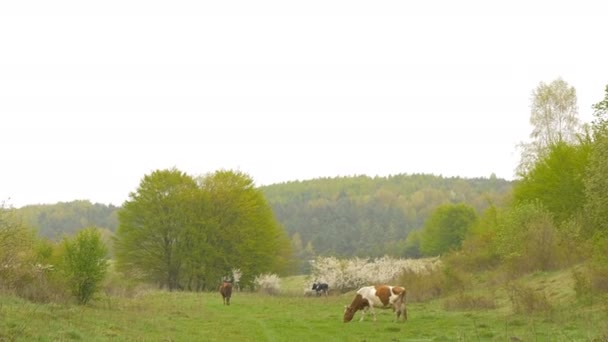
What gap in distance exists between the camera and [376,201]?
180750 mm

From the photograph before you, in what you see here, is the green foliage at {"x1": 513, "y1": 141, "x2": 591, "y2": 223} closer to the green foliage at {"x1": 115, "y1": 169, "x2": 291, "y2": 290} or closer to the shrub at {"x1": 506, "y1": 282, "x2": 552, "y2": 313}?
the shrub at {"x1": 506, "y1": 282, "x2": 552, "y2": 313}

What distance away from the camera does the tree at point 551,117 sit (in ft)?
176

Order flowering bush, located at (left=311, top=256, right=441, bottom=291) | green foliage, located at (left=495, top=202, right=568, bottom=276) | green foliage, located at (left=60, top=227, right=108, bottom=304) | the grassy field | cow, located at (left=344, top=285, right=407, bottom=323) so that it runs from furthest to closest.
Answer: flowering bush, located at (left=311, top=256, right=441, bottom=291) < green foliage, located at (left=495, top=202, right=568, bottom=276) < green foliage, located at (left=60, top=227, right=108, bottom=304) < cow, located at (left=344, top=285, right=407, bottom=323) < the grassy field

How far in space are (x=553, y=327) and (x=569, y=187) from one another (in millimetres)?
→ 27064

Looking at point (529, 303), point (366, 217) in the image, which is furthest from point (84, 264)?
point (366, 217)

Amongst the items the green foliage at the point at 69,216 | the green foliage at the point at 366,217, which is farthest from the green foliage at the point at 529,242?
the green foliage at the point at 69,216

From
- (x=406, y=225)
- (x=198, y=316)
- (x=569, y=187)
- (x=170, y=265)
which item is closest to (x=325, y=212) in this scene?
(x=406, y=225)

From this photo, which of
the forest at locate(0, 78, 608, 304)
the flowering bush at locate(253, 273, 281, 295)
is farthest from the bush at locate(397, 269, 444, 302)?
the flowering bush at locate(253, 273, 281, 295)

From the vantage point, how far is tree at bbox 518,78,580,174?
176 feet

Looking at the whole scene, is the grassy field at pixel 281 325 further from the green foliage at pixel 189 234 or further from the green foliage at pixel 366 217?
the green foliage at pixel 366 217

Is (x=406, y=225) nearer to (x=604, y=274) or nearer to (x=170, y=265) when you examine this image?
(x=170, y=265)

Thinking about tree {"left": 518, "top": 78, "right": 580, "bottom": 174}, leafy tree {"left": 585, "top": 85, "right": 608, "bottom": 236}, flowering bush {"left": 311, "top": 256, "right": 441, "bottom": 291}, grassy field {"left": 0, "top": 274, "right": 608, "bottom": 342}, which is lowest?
grassy field {"left": 0, "top": 274, "right": 608, "bottom": 342}

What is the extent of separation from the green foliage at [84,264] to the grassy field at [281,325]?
884 millimetres

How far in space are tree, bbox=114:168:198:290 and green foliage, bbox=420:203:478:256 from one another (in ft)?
154
